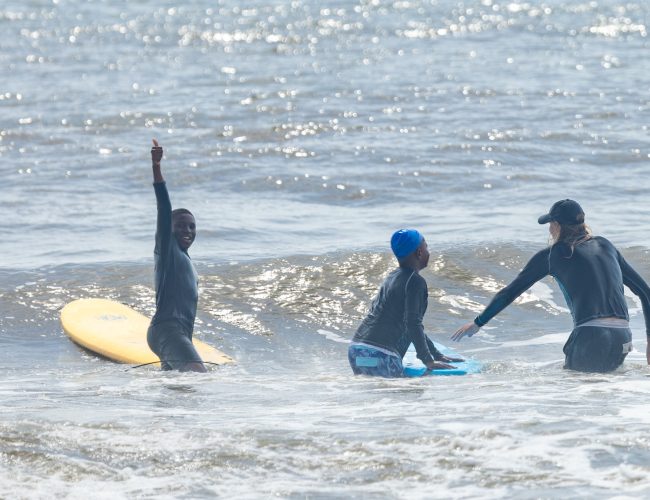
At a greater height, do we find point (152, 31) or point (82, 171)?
point (152, 31)

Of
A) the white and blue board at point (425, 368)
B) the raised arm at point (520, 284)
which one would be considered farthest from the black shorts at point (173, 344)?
the raised arm at point (520, 284)

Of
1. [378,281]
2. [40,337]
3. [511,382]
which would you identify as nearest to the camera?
[511,382]

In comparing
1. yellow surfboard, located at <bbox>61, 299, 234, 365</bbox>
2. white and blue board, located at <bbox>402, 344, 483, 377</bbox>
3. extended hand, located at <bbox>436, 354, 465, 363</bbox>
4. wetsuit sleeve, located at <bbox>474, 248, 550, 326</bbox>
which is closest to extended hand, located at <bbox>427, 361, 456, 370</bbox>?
white and blue board, located at <bbox>402, 344, 483, 377</bbox>

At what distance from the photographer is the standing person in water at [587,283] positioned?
8.87 m

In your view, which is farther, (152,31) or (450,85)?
(152,31)

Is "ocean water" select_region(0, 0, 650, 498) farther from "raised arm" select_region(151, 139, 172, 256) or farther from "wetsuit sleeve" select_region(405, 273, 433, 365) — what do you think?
"raised arm" select_region(151, 139, 172, 256)

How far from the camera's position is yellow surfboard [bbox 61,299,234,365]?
36.7ft

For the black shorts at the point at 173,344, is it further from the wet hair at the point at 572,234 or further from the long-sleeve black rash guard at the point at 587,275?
the wet hair at the point at 572,234

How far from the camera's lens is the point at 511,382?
9.07 meters

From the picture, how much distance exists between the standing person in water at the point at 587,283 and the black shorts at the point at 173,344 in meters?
2.41

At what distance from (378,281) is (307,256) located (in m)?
1.06

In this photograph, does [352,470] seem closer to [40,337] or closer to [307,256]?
[40,337]

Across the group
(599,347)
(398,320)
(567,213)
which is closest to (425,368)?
(398,320)

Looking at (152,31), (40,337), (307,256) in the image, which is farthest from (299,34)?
Answer: (40,337)
